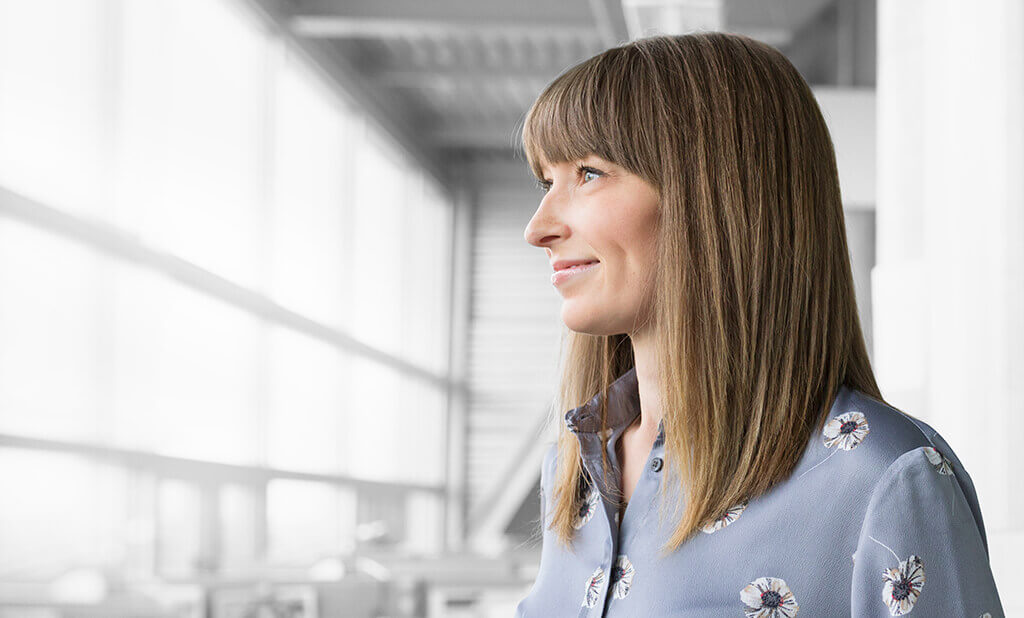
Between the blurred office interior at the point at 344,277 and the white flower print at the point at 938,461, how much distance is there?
431 mm

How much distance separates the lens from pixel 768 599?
689 mm

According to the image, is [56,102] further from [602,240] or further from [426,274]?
[426,274]

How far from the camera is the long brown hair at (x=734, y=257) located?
2.43 ft

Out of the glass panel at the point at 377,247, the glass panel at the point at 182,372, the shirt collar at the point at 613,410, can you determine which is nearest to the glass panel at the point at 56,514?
the glass panel at the point at 182,372

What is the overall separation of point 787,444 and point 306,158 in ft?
16.1

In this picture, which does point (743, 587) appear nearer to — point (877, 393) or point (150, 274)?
point (877, 393)

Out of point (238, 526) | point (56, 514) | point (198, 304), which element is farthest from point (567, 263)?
point (238, 526)

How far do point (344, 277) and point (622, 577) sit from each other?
17.2 ft

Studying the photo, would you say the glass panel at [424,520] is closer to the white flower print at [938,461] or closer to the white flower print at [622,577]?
the white flower print at [622,577]

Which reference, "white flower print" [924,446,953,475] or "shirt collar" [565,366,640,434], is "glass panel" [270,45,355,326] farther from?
"white flower print" [924,446,953,475]

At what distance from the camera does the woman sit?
678 millimetres

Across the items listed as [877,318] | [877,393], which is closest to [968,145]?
[877,318]

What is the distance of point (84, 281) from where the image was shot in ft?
10.4

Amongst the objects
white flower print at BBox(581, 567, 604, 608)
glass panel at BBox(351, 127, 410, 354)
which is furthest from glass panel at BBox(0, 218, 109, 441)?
glass panel at BBox(351, 127, 410, 354)
